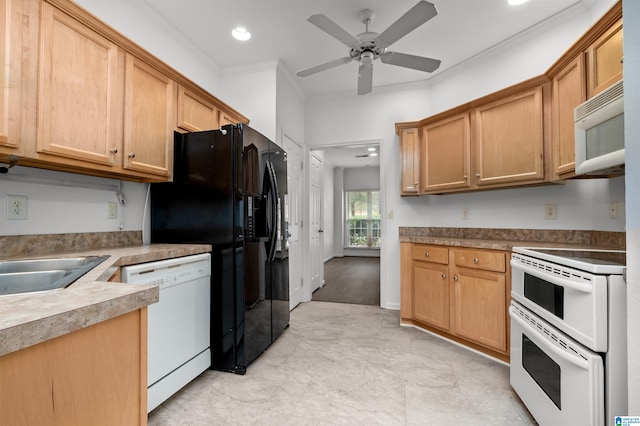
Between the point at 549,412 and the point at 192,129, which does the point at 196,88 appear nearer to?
the point at 192,129

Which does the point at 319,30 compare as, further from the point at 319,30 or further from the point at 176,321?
the point at 176,321

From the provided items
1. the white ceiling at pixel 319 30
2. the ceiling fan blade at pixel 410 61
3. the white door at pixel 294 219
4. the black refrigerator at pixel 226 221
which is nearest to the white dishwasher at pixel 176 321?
the black refrigerator at pixel 226 221

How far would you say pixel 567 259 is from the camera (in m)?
1.32

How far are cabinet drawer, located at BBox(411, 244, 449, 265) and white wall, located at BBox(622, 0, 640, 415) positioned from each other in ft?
5.41

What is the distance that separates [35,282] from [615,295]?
2.31 m

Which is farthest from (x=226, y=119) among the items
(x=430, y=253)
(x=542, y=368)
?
(x=542, y=368)

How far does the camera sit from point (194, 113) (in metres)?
2.42

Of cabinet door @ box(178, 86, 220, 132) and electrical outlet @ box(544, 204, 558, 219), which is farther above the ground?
cabinet door @ box(178, 86, 220, 132)

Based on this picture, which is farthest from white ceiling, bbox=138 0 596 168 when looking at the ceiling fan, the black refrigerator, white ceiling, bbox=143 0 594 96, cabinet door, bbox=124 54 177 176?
the black refrigerator

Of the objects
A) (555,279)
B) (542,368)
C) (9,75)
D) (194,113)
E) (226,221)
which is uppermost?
(194,113)

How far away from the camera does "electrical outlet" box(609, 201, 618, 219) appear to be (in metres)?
2.00

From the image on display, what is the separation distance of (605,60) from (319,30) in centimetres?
208

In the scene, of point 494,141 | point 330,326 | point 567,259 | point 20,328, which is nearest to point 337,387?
point 330,326

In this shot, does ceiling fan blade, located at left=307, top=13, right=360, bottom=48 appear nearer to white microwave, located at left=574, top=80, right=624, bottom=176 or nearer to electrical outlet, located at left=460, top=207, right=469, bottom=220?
white microwave, located at left=574, top=80, right=624, bottom=176
